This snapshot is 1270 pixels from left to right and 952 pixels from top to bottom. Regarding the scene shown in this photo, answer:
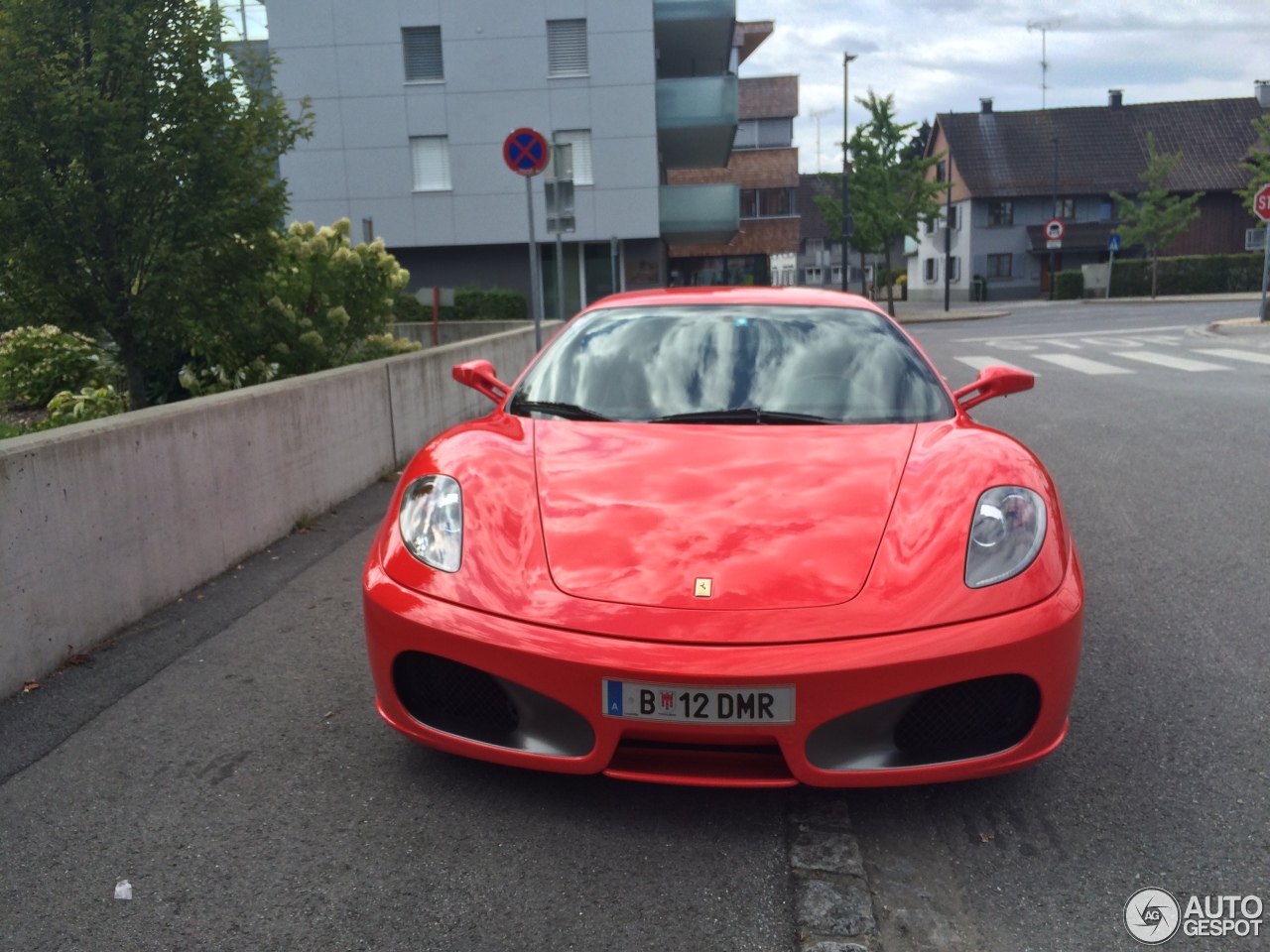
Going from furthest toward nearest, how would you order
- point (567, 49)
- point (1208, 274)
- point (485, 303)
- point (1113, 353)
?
1. point (1208, 274)
2. point (567, 49)
3. point (485, 303)
4. point (1113, 353)

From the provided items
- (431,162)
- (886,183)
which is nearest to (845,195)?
(886,183)

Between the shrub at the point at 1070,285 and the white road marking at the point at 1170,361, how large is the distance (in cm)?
3793

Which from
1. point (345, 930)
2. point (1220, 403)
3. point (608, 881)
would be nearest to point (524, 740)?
point (608, 881)

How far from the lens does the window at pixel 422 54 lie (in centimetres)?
2923

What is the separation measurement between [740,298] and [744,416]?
0.93 meters

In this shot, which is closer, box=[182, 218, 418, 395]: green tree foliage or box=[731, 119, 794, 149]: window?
box=[182, 218, 418, 395]: green tree foliage

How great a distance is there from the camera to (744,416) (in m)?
3.62

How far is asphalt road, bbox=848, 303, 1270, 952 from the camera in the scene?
7.68 feet

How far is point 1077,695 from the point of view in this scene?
11.4 feet

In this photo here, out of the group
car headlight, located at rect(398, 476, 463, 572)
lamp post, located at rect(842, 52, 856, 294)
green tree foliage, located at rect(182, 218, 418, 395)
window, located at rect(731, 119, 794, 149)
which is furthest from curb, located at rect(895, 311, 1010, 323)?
car headlight, located at rect(398, 476, 463, 572)

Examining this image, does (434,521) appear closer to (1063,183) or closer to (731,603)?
(731,603)

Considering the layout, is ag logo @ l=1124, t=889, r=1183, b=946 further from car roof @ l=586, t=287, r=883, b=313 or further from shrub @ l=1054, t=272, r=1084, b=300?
shrub @ l=1054, t=272, r=1084, b=300

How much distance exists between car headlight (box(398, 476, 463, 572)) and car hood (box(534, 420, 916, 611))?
0.24 m

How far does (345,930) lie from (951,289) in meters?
62.5
